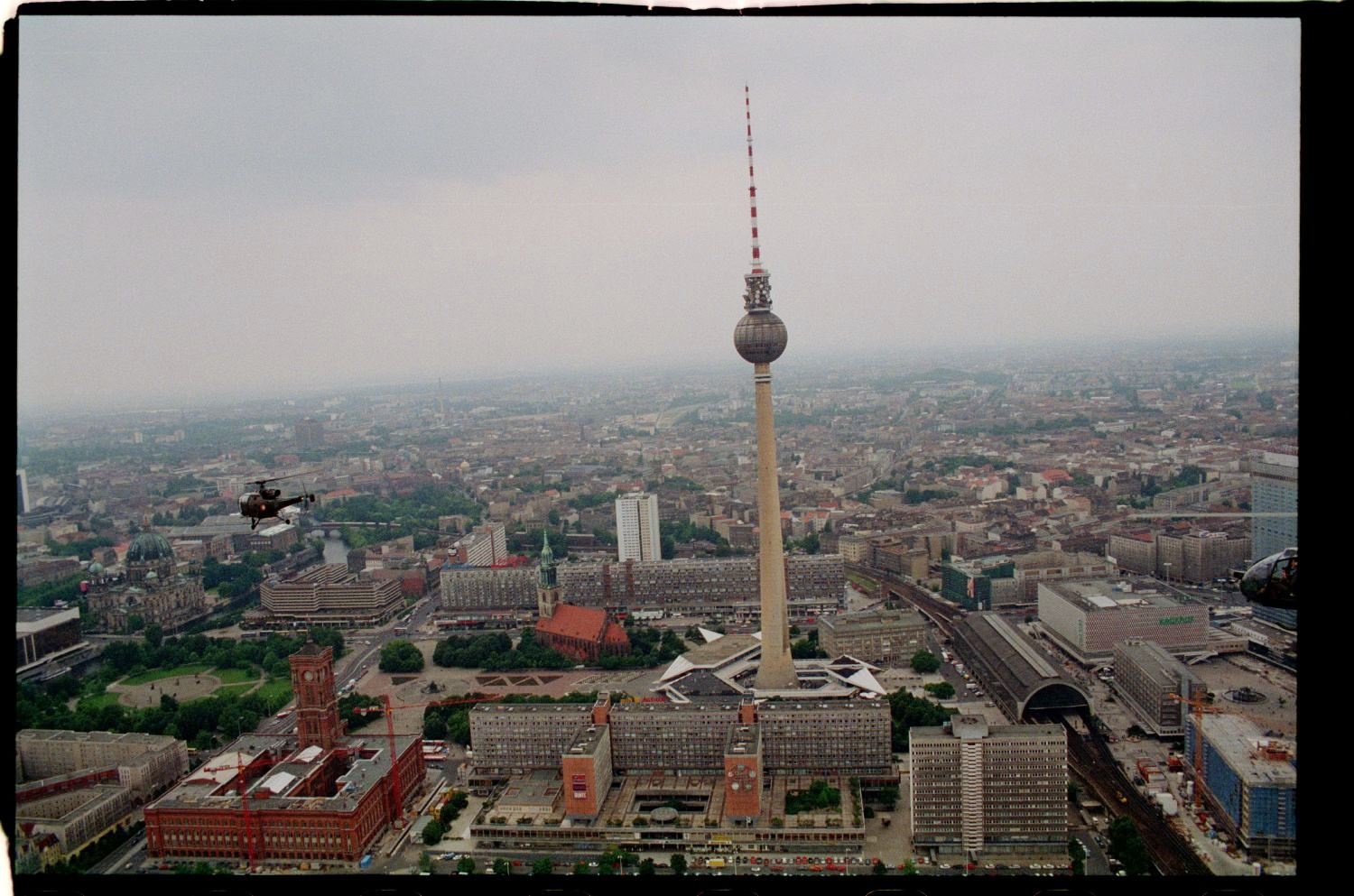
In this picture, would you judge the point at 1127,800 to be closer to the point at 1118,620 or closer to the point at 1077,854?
the point at 1077,854

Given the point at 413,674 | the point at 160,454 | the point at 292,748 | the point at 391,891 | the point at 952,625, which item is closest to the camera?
the point at 391,891

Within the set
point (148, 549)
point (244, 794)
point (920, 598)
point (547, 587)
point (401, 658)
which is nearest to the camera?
point (244, 794)

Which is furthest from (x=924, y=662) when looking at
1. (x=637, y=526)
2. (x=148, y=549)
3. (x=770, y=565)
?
(x=148, y=549)

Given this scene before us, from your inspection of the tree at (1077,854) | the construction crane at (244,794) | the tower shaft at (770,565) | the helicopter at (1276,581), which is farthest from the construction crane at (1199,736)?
the construction crane at (244,794)

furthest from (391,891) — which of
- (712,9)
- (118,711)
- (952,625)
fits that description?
(952,625)

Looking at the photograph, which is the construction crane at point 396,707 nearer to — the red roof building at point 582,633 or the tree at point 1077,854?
the red roof building at point 582,633

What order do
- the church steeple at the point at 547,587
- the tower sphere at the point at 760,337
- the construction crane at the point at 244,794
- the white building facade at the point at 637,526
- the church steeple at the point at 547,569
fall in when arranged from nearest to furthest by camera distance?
the construction crane at the point at 244,794 → the tower sphere at the point at 760,337 → the church steeple at the point at 547,587 → the church steeple at the point at 547,569 → the white building facade at the point at 637,526

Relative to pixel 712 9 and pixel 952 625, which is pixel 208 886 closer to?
pixel 712 9
